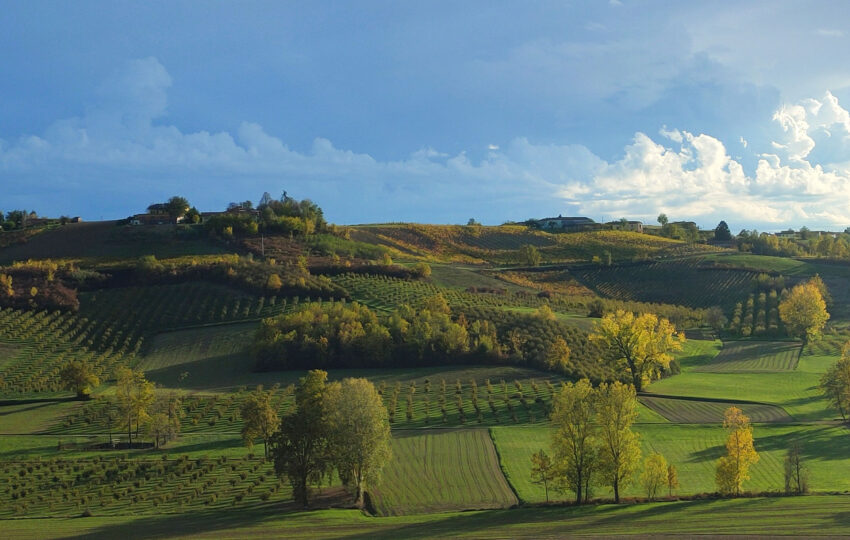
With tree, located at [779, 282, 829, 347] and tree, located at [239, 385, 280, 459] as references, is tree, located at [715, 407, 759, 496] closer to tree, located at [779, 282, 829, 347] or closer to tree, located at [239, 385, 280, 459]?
tree, located at [239, 385, 280, 459]

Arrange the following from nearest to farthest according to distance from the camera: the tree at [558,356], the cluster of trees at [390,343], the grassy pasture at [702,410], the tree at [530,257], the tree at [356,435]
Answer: the tree at [356,435]
the grassy pasture at [702,410]
the tree at [558,356]
the cluster of trees at [390,343]
the tree at [530,257]

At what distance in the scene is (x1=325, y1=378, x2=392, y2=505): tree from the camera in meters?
40.4

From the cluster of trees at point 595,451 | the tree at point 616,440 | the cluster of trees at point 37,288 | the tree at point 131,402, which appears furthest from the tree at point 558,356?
the cluster of trees at point 37,288

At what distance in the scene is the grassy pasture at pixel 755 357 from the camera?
76.6 m

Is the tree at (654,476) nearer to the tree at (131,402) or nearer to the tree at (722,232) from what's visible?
the tree at (131,402)

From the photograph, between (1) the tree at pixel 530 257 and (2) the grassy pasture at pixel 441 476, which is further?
(1) the tree at pixel 530 257

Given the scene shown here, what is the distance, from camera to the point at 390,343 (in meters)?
74.6

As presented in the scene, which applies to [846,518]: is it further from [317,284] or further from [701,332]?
[317,284]

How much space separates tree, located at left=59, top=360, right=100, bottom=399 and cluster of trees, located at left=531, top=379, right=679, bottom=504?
139 ft

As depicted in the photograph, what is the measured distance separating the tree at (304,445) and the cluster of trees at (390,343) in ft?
102

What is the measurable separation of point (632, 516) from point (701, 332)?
6476 cm

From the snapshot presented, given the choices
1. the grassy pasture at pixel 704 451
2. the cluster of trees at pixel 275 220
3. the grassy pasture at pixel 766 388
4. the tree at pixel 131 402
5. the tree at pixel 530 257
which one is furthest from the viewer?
the tree at pixel 530 257

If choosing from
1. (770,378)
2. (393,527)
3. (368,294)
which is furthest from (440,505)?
(368,294)

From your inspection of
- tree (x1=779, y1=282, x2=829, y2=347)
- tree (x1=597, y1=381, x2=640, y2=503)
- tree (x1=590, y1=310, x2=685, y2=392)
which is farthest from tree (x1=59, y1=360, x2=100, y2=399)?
tree (x1=779, y1=282, x2=829, y2=347)
